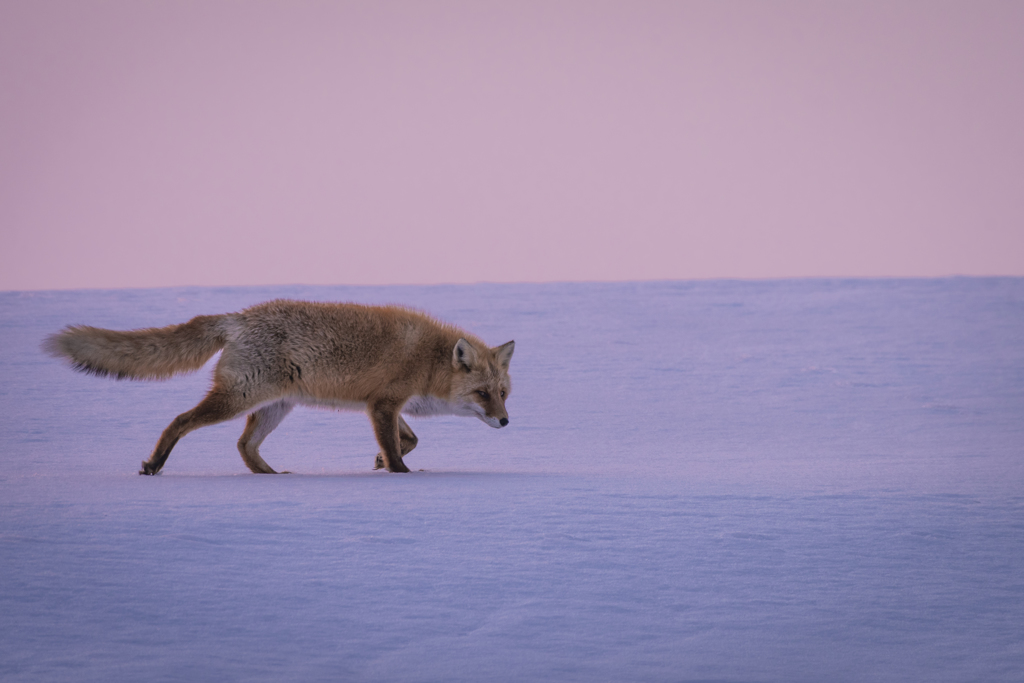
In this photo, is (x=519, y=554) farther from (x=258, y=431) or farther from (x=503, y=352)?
(x=258, y=431)

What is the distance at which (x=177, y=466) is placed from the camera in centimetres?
644

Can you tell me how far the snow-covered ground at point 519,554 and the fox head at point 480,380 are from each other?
482mm

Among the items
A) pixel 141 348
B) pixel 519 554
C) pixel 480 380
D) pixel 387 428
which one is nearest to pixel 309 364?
pixel 387 428

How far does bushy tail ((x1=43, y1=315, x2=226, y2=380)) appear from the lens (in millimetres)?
5773

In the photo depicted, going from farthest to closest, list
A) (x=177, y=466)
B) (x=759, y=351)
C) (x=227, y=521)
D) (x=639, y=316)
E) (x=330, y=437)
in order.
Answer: (x=639, y=316)
(x=759, y=351)
(x=330, y=437)
(x=177, y=466)
(x=227, y=521)

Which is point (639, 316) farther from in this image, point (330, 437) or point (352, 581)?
point (352, 581)

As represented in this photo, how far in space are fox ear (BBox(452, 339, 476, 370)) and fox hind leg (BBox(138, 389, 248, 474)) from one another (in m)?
1.51

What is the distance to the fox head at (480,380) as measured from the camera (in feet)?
21.4

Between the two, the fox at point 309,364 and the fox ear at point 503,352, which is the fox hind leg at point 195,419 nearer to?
the fox at point 309,364

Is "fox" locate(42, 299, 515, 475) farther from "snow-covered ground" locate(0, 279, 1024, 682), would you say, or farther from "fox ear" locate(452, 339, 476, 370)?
"snow-covered ground" locate(0, 279, 1024, 682)

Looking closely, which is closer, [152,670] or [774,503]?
[152,670]

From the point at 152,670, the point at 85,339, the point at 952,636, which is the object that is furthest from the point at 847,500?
the point at 85,339

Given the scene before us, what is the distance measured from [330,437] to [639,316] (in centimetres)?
984

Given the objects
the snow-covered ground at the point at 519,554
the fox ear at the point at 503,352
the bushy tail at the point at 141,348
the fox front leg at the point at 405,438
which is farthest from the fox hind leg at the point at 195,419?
the fox ear at the point at 503,352
